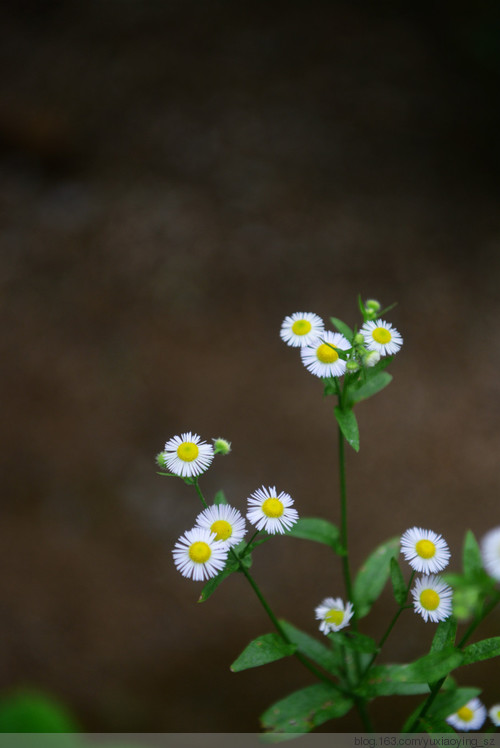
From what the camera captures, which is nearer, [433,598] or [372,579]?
[433,598]

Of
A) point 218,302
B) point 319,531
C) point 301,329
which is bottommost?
point 319,531

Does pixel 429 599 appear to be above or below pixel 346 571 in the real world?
below

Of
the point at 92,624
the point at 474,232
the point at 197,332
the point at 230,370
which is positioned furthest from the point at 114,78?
the point at 92,624

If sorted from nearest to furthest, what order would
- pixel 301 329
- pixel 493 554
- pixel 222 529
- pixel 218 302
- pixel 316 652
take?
pixel 493 554 < pixel 222 529 < pixel 301 329 < pixel 316 652 < pixel 218 302

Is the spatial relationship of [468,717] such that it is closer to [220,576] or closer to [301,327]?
[220,576]

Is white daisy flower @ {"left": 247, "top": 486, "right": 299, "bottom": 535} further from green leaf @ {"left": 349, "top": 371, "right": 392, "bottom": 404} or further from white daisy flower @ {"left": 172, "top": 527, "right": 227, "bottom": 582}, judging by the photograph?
green leaf @ {"left": 349, "top": 371, "right": 392, "bottom": 404}

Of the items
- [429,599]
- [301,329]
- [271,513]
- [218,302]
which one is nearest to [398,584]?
[429,599]

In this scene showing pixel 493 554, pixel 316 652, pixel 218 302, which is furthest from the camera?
pixel 218 302

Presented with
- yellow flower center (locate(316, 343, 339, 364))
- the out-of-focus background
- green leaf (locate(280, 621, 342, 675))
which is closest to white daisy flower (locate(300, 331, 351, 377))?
yellow flower center (locate(316, 343, 339, 364))
